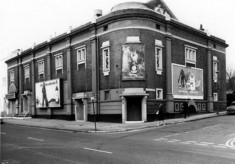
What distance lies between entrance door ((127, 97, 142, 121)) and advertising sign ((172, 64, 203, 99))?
5.69m

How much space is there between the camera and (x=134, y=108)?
91.7 ft

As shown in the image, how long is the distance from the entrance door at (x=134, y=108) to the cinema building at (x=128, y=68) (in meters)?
0.10

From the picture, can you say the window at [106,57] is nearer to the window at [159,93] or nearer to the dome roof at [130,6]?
the dome roof at [130,6]

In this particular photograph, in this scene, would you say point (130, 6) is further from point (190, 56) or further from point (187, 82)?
point (187, 82)

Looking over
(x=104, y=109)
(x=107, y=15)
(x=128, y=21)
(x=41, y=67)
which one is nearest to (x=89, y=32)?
(x=107, y=15)

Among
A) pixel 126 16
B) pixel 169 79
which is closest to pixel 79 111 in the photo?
pixel 169 79

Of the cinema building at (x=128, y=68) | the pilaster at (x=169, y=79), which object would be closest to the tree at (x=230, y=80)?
the cinema building at (x=128, y=68)

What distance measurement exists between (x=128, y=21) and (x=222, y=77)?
65.2ft

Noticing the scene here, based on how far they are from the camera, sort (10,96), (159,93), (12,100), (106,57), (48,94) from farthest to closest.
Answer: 1. (12,100)
2. (10,96)
3. (48,94)
4. (106,57)
5. (159,93)

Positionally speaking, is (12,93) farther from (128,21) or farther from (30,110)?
(128,21)

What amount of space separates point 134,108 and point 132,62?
4.49m

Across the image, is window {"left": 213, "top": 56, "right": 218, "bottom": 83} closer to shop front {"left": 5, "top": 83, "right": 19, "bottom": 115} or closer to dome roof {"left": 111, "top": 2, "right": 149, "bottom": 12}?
dome roof {"left": 111, "top": 2, "right": 149, "bottom": 12}

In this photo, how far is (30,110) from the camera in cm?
4434

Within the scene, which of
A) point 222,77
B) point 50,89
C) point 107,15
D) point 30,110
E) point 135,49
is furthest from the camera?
point 30,110
